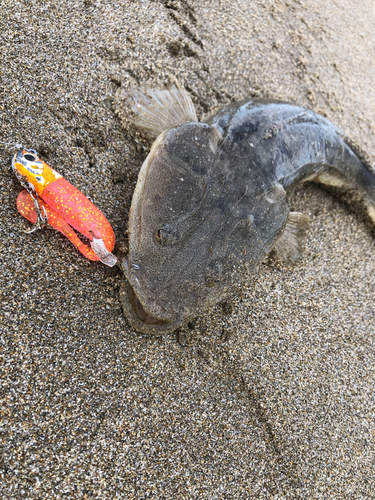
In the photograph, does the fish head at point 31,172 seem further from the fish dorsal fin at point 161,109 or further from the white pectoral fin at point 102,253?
the fish dorsal fin at point 161,109

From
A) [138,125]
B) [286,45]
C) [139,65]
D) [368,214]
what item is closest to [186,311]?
[138,125]

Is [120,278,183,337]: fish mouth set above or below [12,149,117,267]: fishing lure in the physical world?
below

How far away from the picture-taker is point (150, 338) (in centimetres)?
231

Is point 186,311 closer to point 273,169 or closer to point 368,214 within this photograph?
point 273,169

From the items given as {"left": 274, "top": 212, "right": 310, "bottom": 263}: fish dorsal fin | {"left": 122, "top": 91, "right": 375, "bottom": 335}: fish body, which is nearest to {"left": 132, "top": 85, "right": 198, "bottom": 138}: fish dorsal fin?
{"left": 122, "top": 91, "right": 375, "bottom": 335}: fish body

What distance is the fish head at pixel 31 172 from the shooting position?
82.6 inches

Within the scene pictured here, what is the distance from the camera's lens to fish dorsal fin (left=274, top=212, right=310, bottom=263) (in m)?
2.85

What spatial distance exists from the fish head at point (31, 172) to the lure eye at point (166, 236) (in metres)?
0.72

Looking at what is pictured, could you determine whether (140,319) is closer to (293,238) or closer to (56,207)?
Answer: (56,207)

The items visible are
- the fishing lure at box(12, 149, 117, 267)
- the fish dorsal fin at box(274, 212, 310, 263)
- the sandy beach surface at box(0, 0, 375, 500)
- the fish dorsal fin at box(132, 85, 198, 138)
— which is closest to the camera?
the sandy beach surface at box(0, 0, 375, 500)

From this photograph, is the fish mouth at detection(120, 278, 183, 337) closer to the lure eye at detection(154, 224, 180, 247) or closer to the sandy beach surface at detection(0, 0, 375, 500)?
the sandy beach surface at detection(0, 0, 375, 500)

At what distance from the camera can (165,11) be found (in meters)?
3.06

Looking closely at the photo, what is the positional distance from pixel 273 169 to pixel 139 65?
136 centimetres

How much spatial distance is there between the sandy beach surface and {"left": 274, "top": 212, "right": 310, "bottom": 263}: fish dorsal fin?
104 mm
